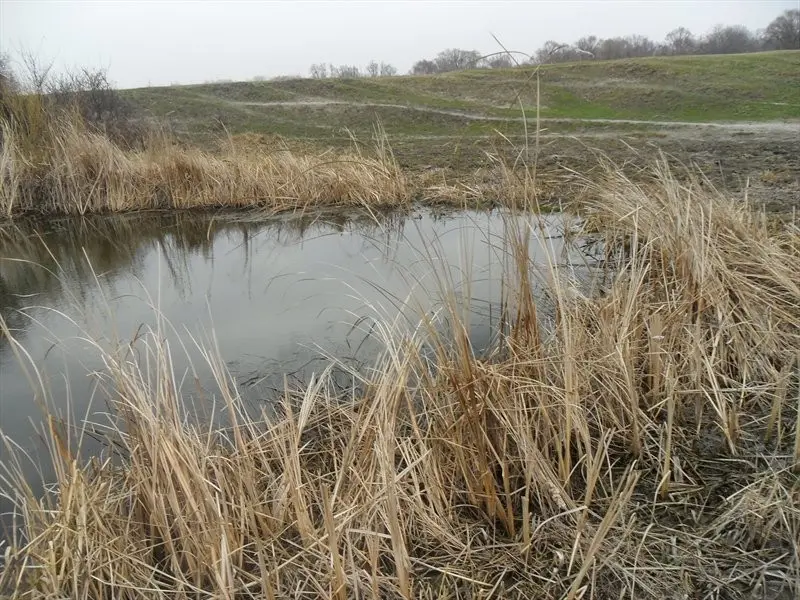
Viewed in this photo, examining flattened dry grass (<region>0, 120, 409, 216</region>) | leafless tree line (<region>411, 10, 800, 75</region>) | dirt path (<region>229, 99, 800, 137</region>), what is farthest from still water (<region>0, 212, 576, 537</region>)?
leafless tree line (<region>411, 10, 800, 75</region>)

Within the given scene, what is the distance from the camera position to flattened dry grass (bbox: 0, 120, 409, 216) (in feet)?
21.4

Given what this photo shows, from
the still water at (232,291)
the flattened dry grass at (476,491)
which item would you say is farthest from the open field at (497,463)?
the still water at (232,291)

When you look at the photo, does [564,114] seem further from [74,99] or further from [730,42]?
[730,42]

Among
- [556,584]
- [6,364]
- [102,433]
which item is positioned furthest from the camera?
[6,364]

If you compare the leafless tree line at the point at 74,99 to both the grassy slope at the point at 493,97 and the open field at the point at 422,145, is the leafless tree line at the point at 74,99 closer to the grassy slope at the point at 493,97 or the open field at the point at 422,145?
the open field at the point at 422,145

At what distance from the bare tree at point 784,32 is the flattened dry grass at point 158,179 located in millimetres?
43834

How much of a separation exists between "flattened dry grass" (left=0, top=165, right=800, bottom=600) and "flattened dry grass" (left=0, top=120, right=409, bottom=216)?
184 inches

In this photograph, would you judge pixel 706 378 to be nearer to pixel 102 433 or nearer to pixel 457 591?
pixel 457 591

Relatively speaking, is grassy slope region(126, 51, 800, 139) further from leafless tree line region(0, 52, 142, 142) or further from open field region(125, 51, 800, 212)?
leafless tree line region(0, 52, 142, 142)

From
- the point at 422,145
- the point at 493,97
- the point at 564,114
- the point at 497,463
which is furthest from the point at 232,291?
the point at 493,97

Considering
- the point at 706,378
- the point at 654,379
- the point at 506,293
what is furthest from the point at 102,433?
the point at 706,378

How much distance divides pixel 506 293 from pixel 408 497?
3.41 ft

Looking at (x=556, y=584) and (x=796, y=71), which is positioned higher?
(x=796, y=71)

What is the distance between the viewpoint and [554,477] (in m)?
1.68
